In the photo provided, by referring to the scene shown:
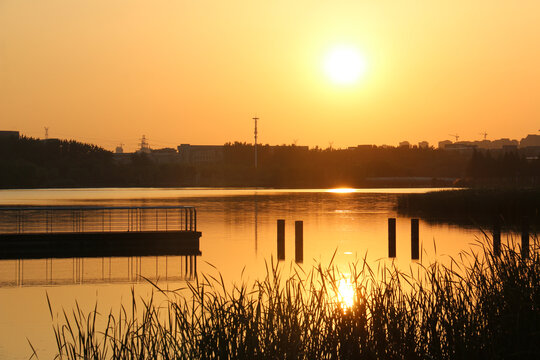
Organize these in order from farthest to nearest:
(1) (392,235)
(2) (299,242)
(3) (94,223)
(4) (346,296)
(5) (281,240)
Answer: (3) (94,223) → (1) (392,235) → (5) (281,240) → (2) (299,242) → (4) (346,296)

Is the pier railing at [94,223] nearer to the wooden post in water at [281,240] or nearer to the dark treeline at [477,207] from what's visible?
the wooden post in water at [281,240]

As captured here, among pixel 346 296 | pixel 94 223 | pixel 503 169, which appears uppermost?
pixel 503 169

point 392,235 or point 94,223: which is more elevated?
point 392,235

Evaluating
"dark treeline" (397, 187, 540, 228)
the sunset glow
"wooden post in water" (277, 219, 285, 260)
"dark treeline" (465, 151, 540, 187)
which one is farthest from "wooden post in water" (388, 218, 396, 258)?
"dark treeline" (465, 151, 540, 187)

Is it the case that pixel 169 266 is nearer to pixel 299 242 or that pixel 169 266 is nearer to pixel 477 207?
pixel 299 242

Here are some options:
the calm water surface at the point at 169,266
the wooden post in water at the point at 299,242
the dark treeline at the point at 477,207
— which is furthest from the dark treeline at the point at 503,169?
the wooden post in water at the point at 299,242

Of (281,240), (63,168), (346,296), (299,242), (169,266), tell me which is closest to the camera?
(346,296)

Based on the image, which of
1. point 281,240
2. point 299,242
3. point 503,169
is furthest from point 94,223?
point 503,169

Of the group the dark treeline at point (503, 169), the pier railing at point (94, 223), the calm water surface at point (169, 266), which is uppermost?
the dark treeline at point (503, 169)

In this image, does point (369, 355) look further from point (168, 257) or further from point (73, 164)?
point (73, 164)

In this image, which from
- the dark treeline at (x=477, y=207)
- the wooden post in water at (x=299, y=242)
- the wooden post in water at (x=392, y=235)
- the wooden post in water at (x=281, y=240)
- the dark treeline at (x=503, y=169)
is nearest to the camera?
the wooden post in water at (x=299, y=242)

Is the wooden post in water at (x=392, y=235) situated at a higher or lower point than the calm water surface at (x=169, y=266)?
higher

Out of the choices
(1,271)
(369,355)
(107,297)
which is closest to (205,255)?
(1,271)

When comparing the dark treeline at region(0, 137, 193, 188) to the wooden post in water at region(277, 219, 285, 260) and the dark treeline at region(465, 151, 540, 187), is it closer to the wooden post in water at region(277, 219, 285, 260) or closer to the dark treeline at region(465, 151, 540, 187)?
the dark treeline at region(465, 151, 540, 187)
